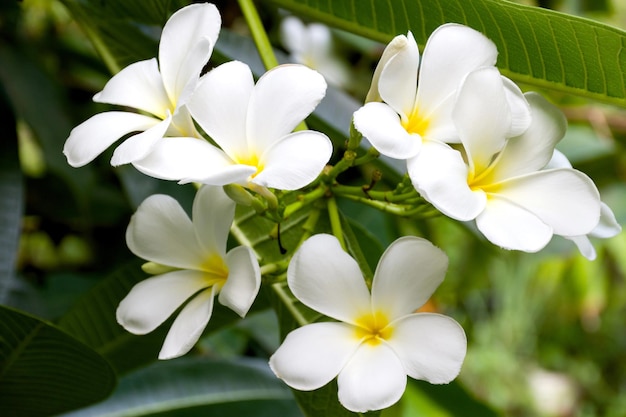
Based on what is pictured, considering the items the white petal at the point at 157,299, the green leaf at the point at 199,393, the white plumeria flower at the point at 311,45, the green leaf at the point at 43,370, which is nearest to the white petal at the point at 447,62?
the white petal at the point at 157,299

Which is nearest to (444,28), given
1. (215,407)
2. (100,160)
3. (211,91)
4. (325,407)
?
(211,91)

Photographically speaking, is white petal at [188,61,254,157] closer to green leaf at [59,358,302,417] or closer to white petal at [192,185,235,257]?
white petal at [192,185,235,257]

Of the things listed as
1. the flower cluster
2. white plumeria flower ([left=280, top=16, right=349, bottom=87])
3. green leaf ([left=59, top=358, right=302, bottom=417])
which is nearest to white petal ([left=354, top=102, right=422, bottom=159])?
the flower cluster

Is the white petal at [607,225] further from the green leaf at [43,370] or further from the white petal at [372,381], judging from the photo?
the green leaf at [43,370]

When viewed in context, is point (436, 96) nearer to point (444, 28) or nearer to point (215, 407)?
point (444, 28)

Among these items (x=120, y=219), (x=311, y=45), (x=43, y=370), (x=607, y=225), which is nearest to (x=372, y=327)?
(x=607, y=225)
